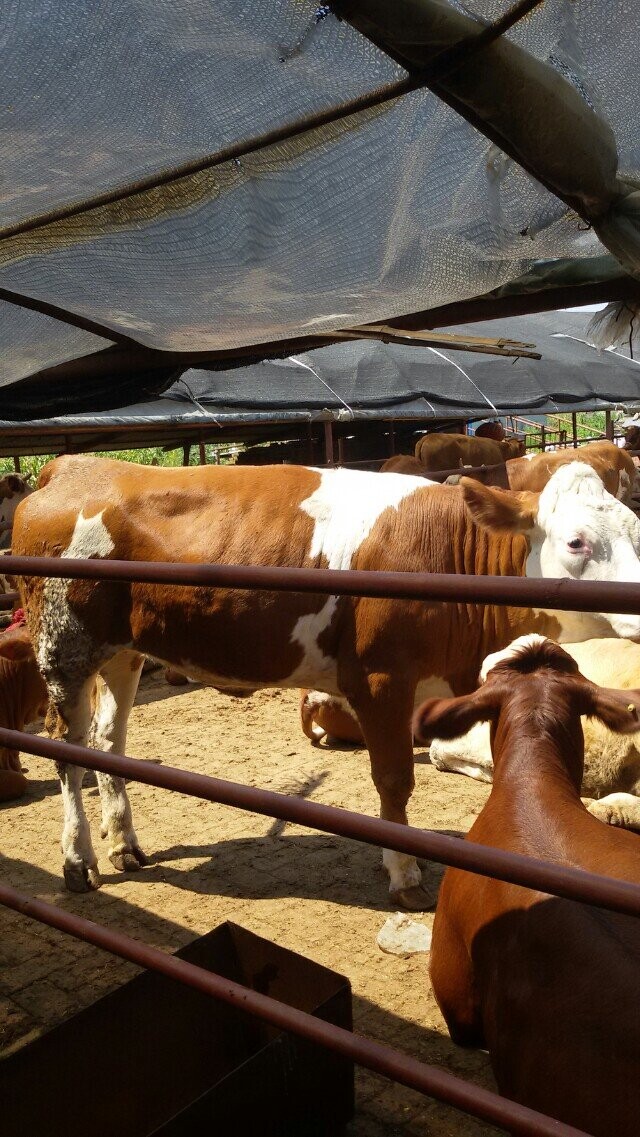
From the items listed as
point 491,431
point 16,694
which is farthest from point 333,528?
point 491,431

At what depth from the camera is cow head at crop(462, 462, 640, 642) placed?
4.00 metres

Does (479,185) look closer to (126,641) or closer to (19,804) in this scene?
(126,641)

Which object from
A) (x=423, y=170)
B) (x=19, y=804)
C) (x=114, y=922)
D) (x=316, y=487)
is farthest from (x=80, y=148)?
(x=19, y=804)

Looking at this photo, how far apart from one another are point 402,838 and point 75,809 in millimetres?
2935

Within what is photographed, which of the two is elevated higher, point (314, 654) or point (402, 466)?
point (402, 466)

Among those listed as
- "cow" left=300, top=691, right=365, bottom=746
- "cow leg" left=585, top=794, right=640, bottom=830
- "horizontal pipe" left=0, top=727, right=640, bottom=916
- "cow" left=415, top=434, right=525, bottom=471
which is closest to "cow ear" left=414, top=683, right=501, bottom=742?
"horizontal pipe" left=0, top=727, right=640, bottom=916

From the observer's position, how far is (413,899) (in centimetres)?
366

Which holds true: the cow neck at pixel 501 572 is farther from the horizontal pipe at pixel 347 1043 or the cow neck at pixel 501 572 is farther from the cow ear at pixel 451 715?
the horizontal pipe at pixel 347 1043

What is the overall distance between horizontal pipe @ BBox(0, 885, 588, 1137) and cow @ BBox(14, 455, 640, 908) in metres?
2.08

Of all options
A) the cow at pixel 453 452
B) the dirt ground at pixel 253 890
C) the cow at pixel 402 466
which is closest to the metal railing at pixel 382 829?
the dirt ground at pixel 253 890

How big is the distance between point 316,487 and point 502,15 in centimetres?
259

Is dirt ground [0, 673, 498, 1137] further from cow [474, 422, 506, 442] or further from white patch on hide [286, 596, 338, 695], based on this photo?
cow [474, 422, 506, 442]

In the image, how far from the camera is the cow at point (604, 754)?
4.04 metres

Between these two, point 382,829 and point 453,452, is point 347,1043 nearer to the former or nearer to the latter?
point 382,829
